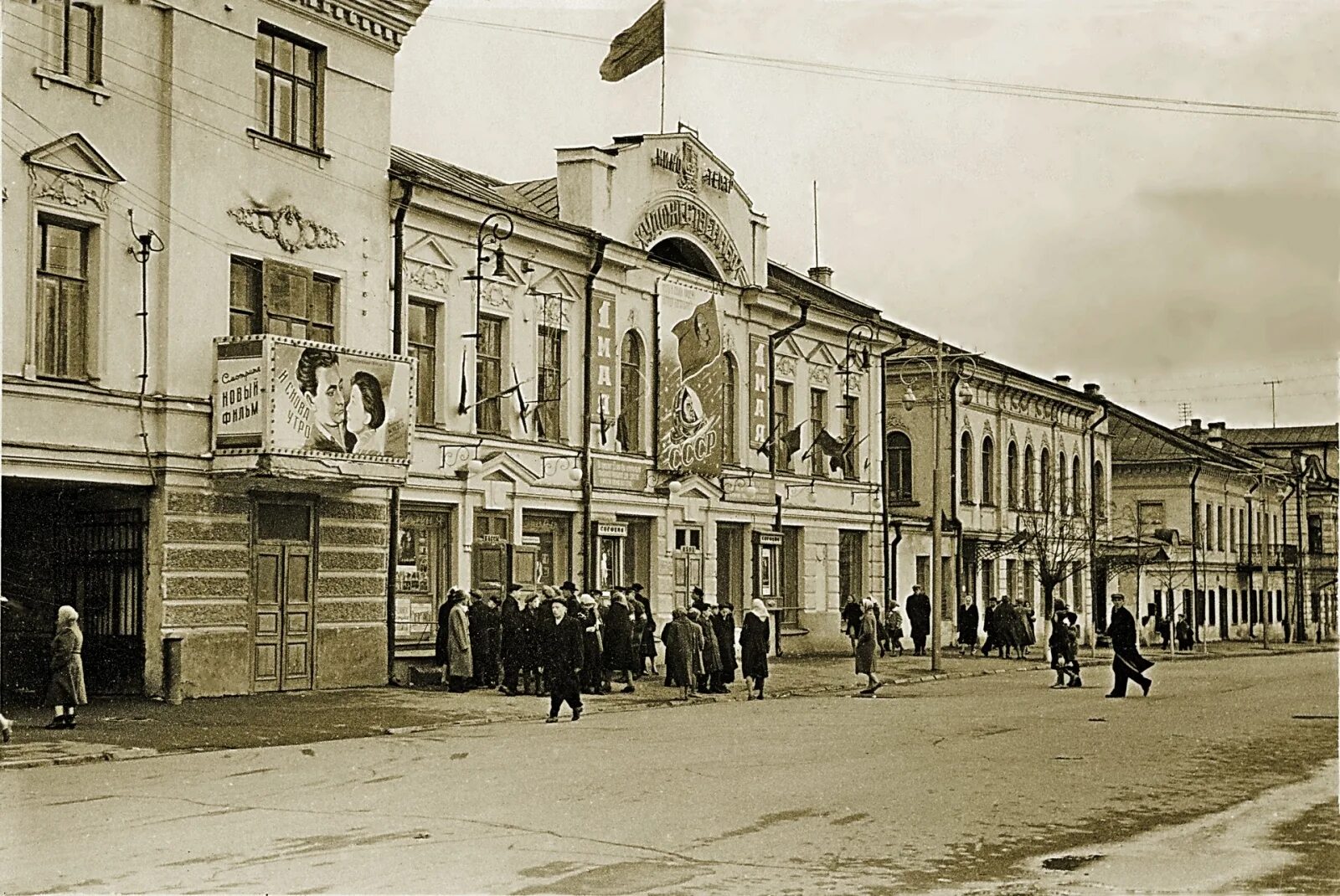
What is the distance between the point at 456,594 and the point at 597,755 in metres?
8.80

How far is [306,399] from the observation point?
69.1 ft

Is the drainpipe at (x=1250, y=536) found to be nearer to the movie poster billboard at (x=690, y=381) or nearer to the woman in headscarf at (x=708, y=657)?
the movie poster billboard at (x=690, y=381)

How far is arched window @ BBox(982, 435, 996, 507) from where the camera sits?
47.8m

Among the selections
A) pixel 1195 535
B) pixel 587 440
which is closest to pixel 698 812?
pixel 587 440

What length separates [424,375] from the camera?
25719 millimetres

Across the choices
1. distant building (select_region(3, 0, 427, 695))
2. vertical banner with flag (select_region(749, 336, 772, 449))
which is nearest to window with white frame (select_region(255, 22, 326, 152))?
distant building (select_region(3, 0, 427, 695))

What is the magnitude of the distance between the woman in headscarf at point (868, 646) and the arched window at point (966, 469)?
19594 millimetres

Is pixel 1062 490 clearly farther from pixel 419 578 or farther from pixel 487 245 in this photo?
pixel 419 578

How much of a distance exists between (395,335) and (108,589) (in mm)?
5943

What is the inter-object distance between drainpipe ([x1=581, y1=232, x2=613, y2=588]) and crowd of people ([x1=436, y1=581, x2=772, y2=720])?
251 cm

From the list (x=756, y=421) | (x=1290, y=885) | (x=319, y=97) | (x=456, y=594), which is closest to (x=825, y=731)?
(x=456, y=594)

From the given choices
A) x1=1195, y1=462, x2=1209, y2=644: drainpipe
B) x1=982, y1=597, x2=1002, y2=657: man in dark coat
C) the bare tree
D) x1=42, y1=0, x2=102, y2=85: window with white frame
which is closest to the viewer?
x1=42, y1=0, x2=102, y2=85: window with white frame

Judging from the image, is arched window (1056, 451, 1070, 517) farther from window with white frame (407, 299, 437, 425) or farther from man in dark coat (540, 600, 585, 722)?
man in dark coat (540, 600, 585, 722)

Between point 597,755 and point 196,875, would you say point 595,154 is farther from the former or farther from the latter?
point 196,875
